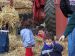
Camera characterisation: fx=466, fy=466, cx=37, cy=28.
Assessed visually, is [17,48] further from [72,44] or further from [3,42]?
[72,44]

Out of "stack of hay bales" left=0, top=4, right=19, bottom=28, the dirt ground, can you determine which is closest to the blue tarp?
the dirt ground

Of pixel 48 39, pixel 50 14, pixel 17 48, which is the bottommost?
pixel 17 48

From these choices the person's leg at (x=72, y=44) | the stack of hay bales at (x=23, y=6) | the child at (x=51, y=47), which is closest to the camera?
the child at (x=51, y=47)

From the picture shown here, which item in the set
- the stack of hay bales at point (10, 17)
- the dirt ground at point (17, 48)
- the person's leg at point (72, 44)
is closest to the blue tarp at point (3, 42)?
the dirt ground at point (17, 48)

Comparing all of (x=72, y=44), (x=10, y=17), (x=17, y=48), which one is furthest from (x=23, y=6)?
(x=72, y=44)

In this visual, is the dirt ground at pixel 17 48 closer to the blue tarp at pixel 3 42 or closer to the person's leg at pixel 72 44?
the blue tarp at pixel 3 42

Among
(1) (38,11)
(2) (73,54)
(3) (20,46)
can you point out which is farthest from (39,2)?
(2) (73,54)

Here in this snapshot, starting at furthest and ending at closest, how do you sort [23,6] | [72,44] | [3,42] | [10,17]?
[23,6] < [10,17] < [3,42] < [72,44]

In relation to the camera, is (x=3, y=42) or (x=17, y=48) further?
(x=17, y=48)

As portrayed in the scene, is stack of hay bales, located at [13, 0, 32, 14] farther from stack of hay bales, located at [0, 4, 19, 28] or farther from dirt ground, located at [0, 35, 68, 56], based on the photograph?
dirt ground, located at [0, 35, 68, 56]

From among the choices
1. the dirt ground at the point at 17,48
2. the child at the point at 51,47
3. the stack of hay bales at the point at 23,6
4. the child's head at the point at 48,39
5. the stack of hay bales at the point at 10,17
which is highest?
the child's head at the point at 48,39

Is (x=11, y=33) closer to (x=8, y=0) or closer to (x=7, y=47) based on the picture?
(x=7, y=47)

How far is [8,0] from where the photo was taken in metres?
15.6

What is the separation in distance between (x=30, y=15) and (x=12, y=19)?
319 centimetres
